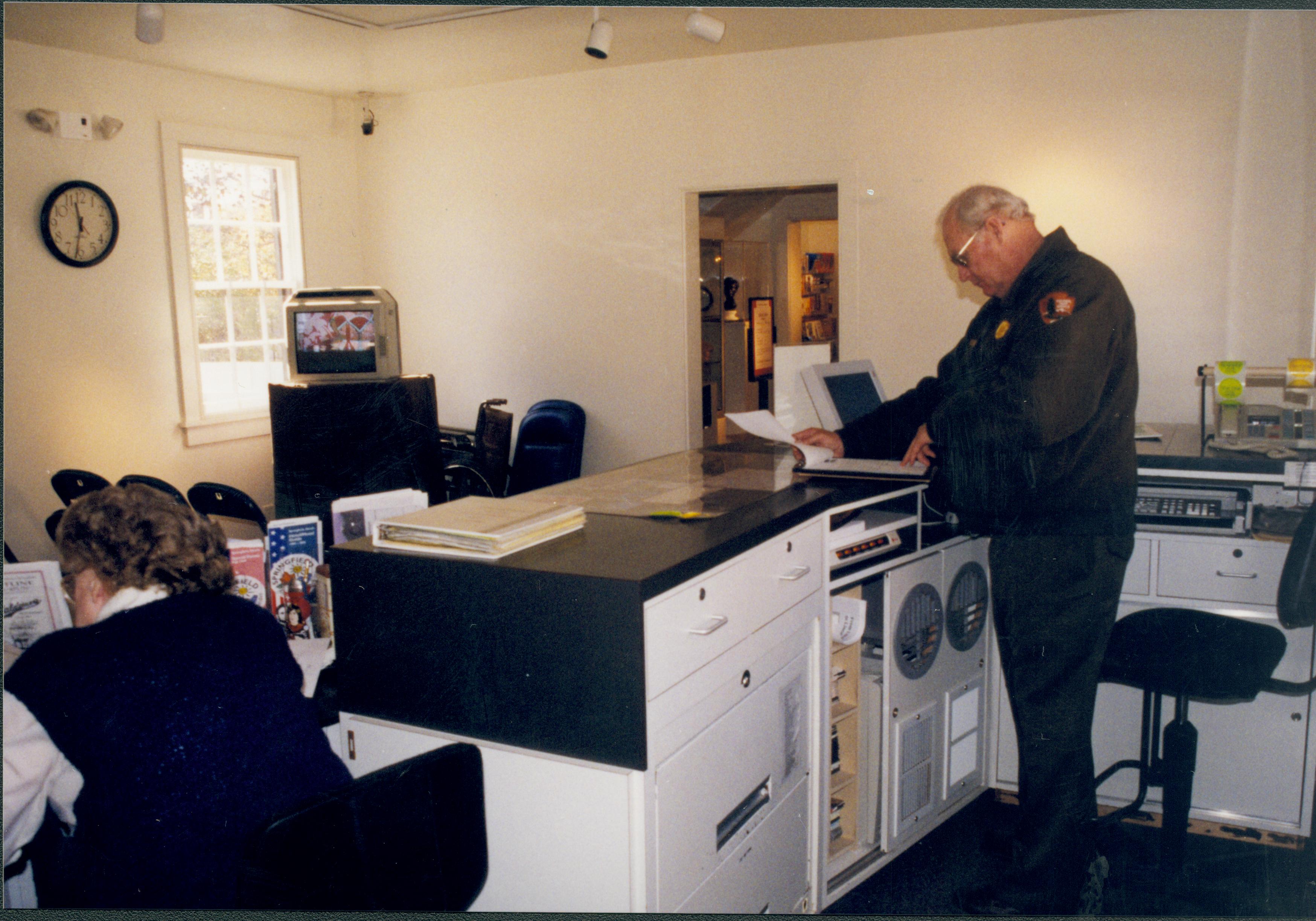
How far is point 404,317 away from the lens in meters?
6.20

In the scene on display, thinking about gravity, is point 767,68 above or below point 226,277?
above

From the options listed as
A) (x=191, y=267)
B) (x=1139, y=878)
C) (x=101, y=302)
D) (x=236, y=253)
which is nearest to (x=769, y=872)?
(x=1139, y=878)

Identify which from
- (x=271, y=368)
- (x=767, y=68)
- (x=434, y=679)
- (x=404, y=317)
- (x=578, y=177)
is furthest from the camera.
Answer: (x=404, y=317)

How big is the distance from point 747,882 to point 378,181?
5.29 metres

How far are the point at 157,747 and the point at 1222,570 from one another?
2.60 metres

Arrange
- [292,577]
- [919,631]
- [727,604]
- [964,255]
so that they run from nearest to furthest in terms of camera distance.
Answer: [727,604] < [292,577] < [964,255] < [919,631]

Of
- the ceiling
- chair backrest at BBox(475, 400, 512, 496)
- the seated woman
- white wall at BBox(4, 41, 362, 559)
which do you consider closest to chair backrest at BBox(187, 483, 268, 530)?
white wall at BBox(4, 41, 362, 559)

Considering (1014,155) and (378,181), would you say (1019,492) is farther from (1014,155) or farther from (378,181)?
(378,181)

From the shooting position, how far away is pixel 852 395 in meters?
2.72

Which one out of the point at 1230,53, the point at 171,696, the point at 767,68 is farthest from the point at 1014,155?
the point at 171,696

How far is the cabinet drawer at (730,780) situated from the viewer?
1.60 meters

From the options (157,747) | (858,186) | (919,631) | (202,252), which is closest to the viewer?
(157,747)

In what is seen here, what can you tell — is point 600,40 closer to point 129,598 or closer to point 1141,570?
point 1141,570

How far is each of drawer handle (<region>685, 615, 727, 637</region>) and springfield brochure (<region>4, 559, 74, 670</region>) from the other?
1.23 meters
